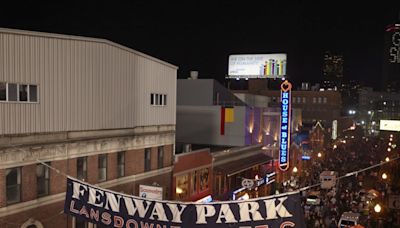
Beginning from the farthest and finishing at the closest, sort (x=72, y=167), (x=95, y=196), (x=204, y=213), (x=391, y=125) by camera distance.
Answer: (x=391, y=125), (x=72, y=167), (x=95, y=196), (x=204, y=213)

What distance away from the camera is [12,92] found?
53.5ft

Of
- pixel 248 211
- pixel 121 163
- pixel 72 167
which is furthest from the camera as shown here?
pixel 121 163

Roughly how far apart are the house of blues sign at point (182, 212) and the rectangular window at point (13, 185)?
7.03m

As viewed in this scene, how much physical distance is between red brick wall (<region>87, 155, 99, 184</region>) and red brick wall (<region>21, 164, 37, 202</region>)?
3.44 metres

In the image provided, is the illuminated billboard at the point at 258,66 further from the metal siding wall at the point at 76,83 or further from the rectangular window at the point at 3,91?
the rectangular window at the point at 3,91

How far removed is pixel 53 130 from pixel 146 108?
7.69 metres

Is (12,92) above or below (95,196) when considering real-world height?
above

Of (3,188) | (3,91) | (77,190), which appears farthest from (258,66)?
(77,190)

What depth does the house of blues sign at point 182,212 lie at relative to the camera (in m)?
9.02

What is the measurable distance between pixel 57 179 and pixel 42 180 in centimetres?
74

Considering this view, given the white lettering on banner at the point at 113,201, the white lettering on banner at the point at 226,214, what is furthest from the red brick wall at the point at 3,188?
the white lettering on banner at the point at 226,214

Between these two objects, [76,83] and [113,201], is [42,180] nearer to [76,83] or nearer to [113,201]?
[76,83]

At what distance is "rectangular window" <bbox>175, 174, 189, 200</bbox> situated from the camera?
28.7 meters

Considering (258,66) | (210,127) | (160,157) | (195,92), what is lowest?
(160,157)
